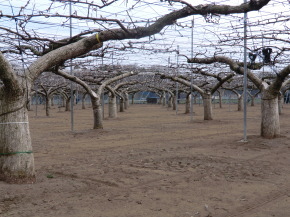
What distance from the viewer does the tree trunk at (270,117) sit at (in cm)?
1141

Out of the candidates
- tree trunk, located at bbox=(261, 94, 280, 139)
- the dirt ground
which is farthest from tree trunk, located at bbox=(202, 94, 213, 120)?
the dirt ground

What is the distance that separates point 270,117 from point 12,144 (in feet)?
28.5

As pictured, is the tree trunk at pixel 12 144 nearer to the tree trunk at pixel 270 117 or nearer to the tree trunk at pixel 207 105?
the tree trunk at pixel 270 117

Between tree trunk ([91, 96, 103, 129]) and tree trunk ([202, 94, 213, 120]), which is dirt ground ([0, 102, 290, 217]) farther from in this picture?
tree trunk ([202, 94, 213, 120])

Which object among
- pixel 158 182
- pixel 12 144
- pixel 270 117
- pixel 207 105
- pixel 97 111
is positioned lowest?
pixel 158 182

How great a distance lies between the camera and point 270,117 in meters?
11.5

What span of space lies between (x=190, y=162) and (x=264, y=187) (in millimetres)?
2451

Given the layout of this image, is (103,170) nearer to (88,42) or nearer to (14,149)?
(14,149)

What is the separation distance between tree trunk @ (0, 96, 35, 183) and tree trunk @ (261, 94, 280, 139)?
27.6 feet

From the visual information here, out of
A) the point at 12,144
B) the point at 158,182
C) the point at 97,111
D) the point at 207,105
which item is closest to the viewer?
the point at 12,144

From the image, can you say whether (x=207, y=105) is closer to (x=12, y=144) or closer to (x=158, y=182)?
(x=158, y=182)

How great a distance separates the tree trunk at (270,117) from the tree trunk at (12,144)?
8419 mm

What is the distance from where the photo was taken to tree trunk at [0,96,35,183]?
19.3ft

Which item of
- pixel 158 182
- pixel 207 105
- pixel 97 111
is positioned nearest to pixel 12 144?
pixel 158 182
